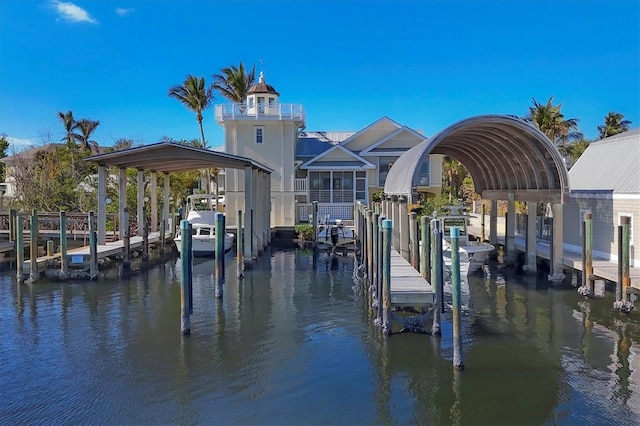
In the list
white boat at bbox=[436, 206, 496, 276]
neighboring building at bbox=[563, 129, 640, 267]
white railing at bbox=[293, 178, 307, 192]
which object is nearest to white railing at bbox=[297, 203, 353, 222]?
white railing at bbox=[293, 178, 307, 192]

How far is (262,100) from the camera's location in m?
39.2

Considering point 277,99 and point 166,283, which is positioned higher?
Result: point 277,99

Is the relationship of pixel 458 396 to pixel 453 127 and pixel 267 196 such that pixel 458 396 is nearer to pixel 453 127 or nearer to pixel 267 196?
pixel 453 127

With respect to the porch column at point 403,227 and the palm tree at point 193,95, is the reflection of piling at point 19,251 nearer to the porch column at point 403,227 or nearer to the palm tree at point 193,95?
the porch column at point 403,227

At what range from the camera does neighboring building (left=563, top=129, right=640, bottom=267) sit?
17.9 metres

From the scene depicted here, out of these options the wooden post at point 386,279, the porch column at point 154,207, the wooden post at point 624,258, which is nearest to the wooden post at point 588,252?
the wooden post at point 624,258

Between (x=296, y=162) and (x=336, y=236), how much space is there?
11.3 meters

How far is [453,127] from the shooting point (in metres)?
17.3

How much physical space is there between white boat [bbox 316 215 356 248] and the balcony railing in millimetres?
10137

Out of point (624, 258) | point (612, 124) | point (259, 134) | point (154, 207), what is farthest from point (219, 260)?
A: point (612, 124)

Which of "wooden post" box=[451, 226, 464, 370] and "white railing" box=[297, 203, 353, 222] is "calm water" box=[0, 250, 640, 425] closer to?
"wooden post" box=[451, 226, 464, 370]

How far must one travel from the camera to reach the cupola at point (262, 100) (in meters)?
38.7

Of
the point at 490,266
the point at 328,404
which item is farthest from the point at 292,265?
the point at 328,404

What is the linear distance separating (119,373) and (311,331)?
15.8 feet
